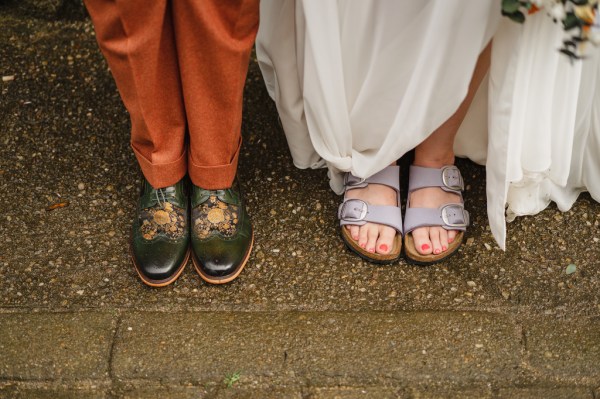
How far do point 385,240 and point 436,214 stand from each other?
0.53 feet

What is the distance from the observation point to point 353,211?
6.44 feet

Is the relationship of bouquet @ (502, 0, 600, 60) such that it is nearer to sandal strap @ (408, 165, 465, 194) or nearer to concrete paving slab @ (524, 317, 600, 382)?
sandal strap @ (408, 165, 465, 194)

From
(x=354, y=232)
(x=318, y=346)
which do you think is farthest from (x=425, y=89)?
(x=318, y=346)

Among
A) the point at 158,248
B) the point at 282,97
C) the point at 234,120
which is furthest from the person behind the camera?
the point at 282,97

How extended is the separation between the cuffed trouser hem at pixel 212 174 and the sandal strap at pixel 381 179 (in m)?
0.35

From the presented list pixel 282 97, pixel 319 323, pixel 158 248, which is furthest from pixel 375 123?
pixel 158 248

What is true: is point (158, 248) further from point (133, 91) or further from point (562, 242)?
point (562, 242)

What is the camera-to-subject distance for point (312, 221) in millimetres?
2045

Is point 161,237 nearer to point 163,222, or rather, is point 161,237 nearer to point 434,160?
point 163,222

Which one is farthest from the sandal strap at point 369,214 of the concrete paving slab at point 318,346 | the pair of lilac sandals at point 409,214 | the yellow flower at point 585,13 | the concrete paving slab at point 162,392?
the yellow flower at point 585,13

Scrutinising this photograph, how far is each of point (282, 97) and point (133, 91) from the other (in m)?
0.49

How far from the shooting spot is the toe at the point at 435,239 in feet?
6.27

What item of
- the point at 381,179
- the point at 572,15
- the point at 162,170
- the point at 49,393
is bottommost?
the point at 49,393

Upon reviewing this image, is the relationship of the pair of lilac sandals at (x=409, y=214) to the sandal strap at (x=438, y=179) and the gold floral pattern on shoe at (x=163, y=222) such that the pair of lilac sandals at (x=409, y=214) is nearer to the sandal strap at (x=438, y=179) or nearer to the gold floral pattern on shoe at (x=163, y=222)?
the sandal strap at (x=438, y=179)
